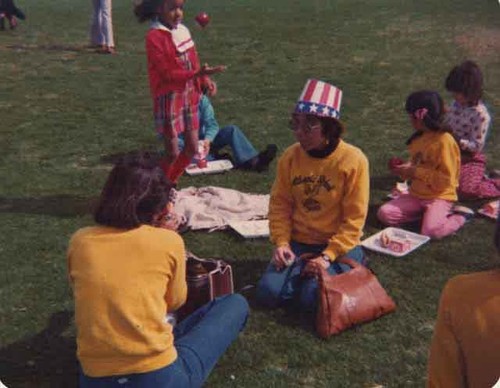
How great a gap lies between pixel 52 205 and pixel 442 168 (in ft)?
11.8

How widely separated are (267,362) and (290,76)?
882 centimetres

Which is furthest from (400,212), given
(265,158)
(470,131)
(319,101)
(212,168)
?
(212,168)

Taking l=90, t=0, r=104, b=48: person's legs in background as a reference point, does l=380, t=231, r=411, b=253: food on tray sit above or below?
below

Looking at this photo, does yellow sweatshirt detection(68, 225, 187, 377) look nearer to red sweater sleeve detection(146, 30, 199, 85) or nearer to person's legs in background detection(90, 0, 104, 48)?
red sweater sleeve detection(146, 30, 199, 85)

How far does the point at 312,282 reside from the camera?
5195mm

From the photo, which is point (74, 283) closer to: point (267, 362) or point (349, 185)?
point (267, 362)

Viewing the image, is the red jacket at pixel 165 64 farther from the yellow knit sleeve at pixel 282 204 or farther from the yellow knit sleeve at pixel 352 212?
the yellow knit sleeve at pixel 352 212

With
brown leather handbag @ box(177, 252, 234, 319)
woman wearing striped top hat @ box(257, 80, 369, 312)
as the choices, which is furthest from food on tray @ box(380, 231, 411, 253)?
brown leather handbag @ box(177, 252, 234, 319)

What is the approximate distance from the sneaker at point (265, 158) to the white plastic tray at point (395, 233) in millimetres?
1967

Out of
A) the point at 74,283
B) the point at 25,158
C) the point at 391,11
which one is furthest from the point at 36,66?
the point at 74,283

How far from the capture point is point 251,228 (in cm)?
661

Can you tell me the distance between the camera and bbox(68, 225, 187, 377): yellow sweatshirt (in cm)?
363

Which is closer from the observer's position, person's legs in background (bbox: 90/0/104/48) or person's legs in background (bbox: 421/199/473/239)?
person's legs in background (bbox: 421/199/473/239)

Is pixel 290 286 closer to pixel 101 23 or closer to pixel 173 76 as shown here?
pixel 173 76
